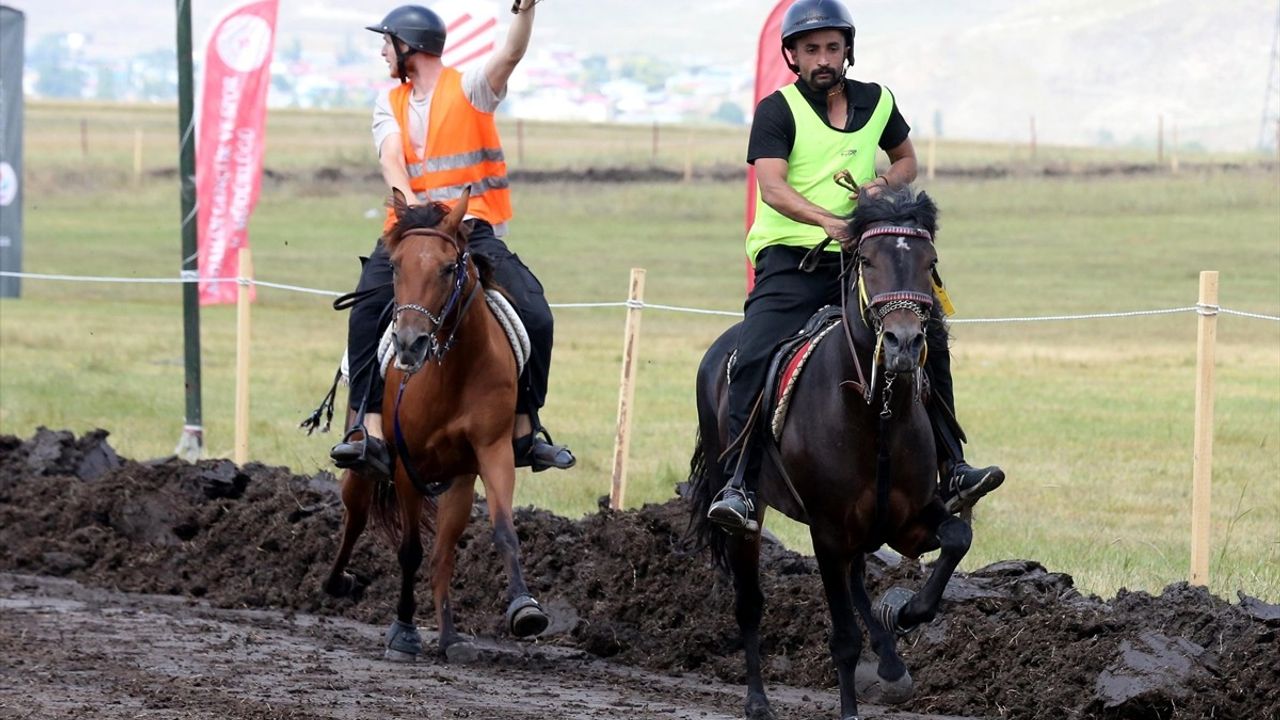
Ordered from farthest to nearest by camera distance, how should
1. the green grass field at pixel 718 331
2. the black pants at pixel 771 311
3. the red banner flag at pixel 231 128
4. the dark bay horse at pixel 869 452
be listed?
the red banner flag at pixel 231 128 < the green grass field at pixel 718 331 < the black pants at pixel 771 311 < the dark bay horse at pixel 869 452

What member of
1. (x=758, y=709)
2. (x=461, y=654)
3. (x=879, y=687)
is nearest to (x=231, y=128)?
(x=461, y=654)

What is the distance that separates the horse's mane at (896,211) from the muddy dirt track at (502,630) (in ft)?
6.77

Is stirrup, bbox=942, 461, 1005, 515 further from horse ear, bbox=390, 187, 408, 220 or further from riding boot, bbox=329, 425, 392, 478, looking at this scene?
riding boot, bbox=329, 425, 392, 478

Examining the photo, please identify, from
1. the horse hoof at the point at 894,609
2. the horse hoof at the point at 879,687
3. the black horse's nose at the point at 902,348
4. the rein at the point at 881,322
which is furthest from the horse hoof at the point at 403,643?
the black horse's nose at the point at 902,348

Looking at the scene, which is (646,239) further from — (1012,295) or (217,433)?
(217,433)

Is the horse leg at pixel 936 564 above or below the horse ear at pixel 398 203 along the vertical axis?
below

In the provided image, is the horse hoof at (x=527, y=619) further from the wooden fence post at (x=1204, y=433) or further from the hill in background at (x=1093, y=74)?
the hill in background at (x=1093, y=74)

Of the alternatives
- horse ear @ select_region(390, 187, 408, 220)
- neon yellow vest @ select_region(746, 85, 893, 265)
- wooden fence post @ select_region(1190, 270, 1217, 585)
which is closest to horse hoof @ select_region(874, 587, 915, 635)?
neon yellow vest @ select_region(746, 85, 893, 265)

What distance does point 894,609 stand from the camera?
759 centimetres

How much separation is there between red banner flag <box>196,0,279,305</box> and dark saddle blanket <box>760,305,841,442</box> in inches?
570

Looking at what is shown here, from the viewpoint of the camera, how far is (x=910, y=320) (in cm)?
677

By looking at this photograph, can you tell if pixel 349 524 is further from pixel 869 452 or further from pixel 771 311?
pixel 869 452

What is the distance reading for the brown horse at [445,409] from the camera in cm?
877

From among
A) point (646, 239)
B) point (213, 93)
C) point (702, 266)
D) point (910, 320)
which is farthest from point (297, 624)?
point (646, 239)
